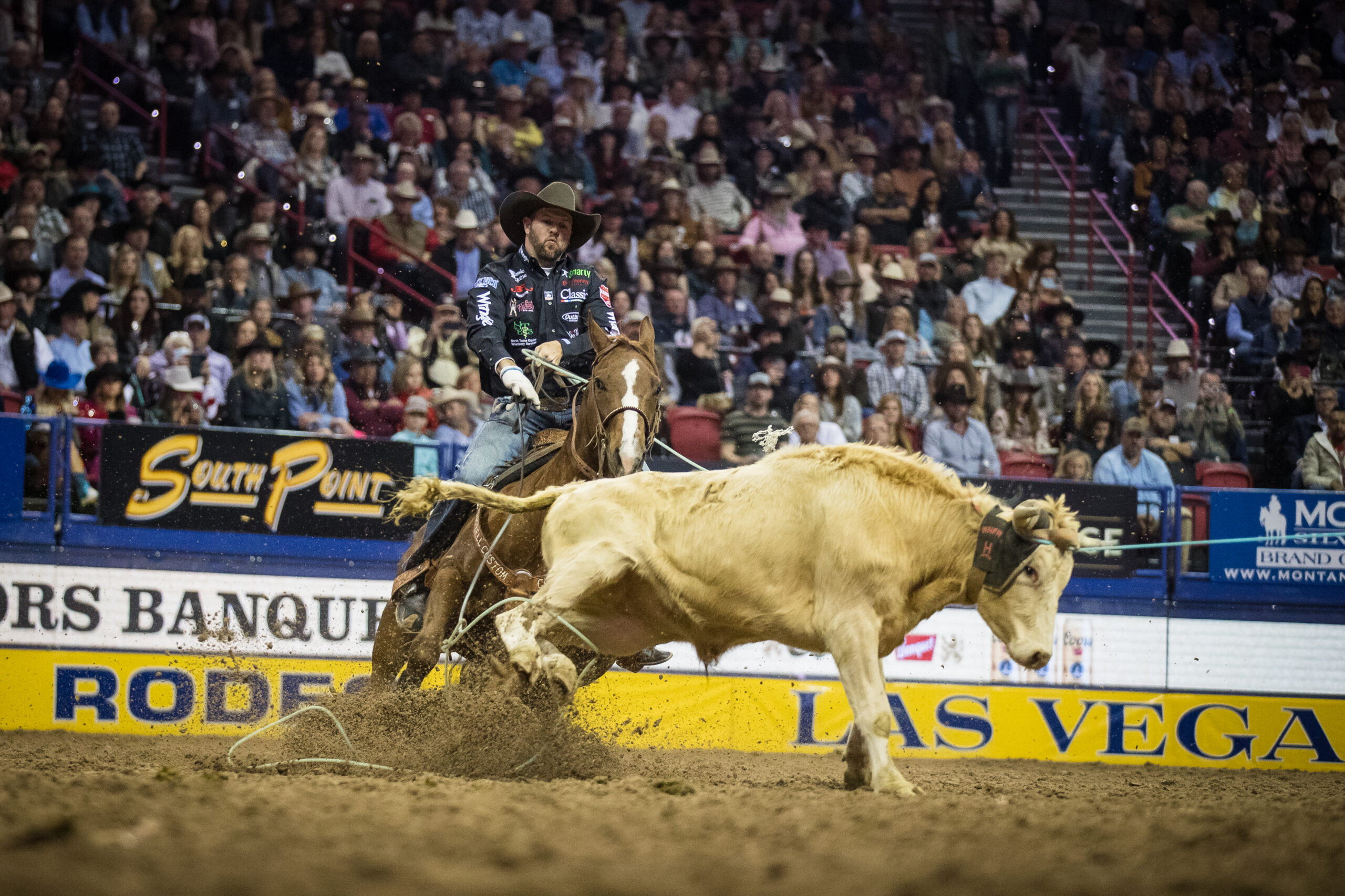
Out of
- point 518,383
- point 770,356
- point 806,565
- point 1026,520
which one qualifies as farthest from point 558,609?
point 770,356

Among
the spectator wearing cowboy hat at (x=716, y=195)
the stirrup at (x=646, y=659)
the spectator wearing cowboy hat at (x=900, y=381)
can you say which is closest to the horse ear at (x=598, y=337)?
the stirrup at (x=646, y=659)

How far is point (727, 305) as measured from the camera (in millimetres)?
12469

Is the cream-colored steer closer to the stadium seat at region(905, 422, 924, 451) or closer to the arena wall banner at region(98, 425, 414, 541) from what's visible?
the arena wall banner at region(98, 425, 414, 541)

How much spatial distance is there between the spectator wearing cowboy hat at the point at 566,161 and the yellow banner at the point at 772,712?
21.1 feet

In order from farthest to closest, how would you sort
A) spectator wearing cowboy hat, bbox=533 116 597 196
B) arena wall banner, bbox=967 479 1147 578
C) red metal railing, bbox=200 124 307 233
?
spectator wearing cowboy hat, bbox=533 116 597 196 → red metal railing, bbox=200 124 307 233 → arena wall banner, bbox=967 479 1147 578

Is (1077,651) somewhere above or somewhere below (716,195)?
below

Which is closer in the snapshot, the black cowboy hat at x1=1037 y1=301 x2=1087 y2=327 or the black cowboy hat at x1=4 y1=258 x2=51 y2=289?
the black cowboy hat at x1=4 y1=258 x2=51 y2=289

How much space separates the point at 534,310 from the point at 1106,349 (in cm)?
766

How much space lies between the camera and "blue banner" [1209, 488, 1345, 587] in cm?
916

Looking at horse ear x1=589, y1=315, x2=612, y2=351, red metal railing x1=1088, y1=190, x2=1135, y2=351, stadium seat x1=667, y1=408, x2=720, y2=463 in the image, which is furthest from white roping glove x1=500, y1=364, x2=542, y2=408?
red metal railing x1=1088, y1=190, x2=1135, y2=351

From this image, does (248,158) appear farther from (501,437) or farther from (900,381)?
(501,437)

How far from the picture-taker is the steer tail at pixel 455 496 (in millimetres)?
5605

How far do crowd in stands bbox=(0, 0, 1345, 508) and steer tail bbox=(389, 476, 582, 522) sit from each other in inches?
122

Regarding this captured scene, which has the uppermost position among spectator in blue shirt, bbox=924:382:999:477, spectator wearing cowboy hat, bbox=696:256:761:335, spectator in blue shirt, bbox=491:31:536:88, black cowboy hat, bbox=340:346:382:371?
spectator in blue shirt, bbox=491:31:536:88
